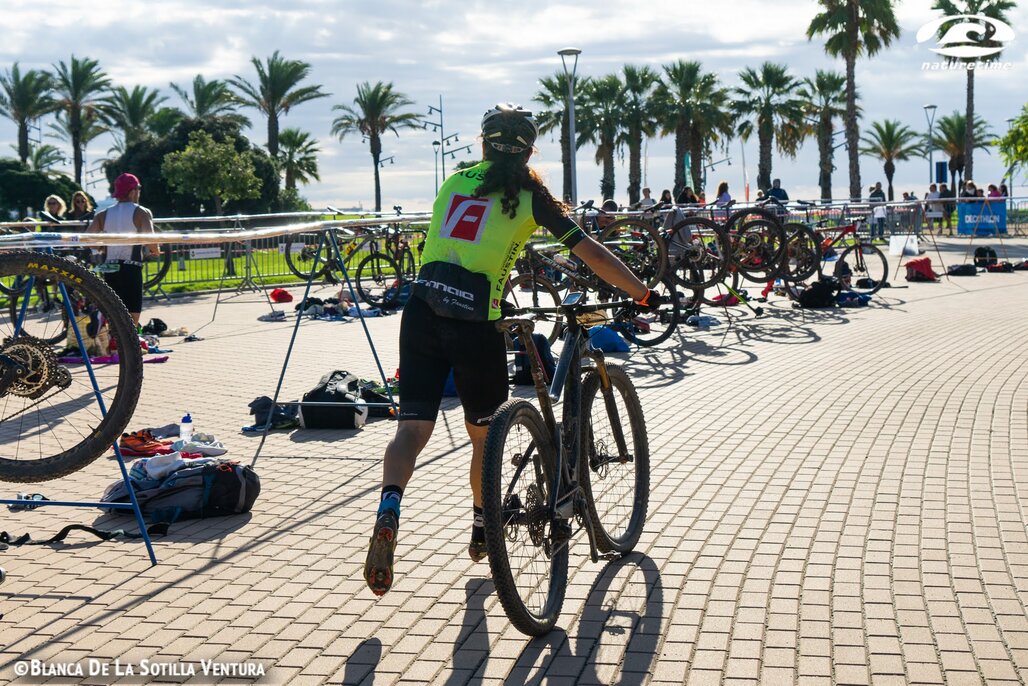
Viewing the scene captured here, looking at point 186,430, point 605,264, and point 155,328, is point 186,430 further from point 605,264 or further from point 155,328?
point 155,328

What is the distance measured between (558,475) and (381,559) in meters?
0.84

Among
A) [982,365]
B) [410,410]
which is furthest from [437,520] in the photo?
[982,365]

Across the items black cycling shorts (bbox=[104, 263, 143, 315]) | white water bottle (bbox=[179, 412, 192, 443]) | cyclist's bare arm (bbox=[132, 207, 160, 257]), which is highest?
cyclist's bare arm (bbox=[132, 207, 160, 257])

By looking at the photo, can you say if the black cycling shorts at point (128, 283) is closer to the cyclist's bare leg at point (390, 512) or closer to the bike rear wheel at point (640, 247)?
the bike rear wheel at point (640, 247)

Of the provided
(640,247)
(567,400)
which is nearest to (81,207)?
(640,247)

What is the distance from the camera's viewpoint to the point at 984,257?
25.4 meters

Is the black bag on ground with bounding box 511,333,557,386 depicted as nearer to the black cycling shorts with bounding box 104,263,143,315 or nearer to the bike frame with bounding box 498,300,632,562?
the black cycling shorts with bounding box 104,263,143,315

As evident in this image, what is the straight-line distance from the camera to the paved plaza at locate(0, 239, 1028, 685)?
4020 millimetres

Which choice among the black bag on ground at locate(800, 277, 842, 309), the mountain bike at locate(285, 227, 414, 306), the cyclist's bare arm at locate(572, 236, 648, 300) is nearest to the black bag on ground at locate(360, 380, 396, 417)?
the cyclist's bare arm at locate(572, 236, 648, 300)

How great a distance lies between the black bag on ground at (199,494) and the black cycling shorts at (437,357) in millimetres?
2090

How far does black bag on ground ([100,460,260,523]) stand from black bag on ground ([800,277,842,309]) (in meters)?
12.9

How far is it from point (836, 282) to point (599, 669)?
15.0 meters

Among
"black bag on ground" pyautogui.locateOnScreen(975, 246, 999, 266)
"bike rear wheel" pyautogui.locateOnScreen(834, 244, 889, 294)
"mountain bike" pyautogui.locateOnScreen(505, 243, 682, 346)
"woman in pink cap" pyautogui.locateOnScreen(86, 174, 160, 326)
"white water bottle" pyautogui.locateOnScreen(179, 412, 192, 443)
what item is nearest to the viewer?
"white water bottle" pyautogui.locateOnScreen(179, 412, 192, 443)

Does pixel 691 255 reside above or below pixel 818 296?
above
